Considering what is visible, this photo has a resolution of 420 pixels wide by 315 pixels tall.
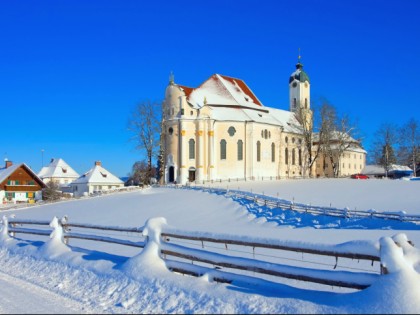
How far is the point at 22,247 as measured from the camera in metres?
14.8

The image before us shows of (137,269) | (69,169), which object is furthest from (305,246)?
(69,169)

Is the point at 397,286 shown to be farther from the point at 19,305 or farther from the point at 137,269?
the point at 19,305

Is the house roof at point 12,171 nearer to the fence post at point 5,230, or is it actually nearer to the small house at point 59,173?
the small house at point 59,173

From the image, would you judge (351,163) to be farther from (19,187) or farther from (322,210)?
(322,210)

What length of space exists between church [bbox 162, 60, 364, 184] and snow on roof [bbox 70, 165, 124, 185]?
20520 mm

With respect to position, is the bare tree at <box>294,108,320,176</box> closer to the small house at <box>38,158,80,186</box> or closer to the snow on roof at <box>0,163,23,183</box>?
the snow on roof at <box>0,163,23,183</box>

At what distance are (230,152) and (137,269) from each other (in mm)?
51686

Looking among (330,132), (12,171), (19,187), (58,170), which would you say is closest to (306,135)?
(330,132)

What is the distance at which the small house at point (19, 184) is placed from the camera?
192ft

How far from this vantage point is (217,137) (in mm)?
60938

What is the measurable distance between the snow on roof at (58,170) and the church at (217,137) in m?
42.3

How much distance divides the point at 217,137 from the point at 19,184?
27666 mm

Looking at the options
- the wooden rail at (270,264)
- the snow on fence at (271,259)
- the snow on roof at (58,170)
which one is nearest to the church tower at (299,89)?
the snow on roof at (58,170)

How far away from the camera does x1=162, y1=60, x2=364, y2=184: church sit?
59.8 m
